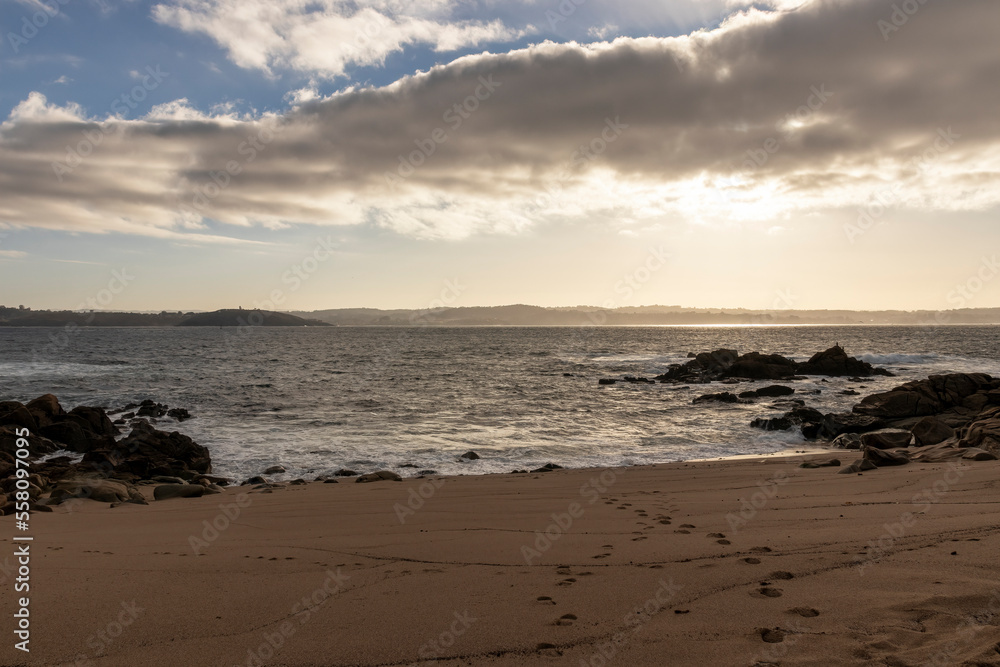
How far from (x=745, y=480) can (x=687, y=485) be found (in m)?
1.20

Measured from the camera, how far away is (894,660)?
3.74 meters

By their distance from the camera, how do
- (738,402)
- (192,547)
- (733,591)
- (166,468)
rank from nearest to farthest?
1. (733,591)
2. (192,547)
3. (166,468)
4. (738,402)

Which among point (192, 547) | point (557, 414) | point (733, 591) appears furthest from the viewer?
point (557, 414)

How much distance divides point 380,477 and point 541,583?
927 cm

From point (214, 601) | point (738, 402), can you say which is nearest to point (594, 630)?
point (214, 601)

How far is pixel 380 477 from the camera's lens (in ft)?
46.4

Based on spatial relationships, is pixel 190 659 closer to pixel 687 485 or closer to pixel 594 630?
pixel 594 630

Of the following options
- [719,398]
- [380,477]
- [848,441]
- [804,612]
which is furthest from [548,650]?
[719,398]

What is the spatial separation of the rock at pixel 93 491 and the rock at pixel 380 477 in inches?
186

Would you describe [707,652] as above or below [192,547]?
above

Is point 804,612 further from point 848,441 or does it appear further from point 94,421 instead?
point 94,421

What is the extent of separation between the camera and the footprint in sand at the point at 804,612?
4512 millimetres

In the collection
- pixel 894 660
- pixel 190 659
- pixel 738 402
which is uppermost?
pixel 894 660

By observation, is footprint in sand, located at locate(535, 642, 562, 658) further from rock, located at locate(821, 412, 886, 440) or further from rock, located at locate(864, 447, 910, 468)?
rock, located at locate(821, 412, 886, 440)
